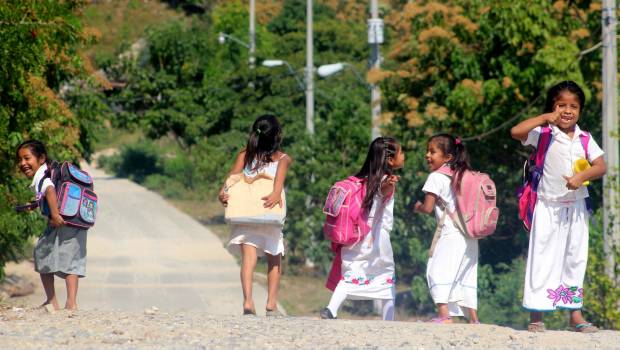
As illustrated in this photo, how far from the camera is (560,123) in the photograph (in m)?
8.02

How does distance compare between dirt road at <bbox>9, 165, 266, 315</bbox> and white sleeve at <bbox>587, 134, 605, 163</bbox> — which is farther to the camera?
dirt road at <bbox>9, 165, 266, 315</bbox>

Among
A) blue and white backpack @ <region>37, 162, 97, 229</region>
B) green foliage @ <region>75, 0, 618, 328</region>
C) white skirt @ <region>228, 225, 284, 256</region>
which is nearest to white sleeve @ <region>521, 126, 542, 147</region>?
white skirt @ <region>228, 225, 284, 256</region>

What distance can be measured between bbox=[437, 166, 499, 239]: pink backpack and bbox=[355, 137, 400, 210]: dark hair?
0.43 meters

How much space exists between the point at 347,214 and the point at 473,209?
87 cm

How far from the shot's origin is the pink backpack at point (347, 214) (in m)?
8.97

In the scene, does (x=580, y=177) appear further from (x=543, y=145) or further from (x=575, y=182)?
(x=543, y=145)

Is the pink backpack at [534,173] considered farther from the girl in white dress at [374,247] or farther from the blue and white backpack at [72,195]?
the blue and white backpack at [72,195]

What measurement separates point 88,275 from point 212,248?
5.46m

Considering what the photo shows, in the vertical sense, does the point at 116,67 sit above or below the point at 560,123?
above

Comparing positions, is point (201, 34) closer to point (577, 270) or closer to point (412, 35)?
point (412, 35)

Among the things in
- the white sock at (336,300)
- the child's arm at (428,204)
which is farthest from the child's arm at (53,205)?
the child's arm at (428,204)

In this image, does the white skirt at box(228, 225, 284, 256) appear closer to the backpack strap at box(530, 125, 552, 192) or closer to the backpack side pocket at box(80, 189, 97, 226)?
the backpack side pocket at box(80, 189, 97, 226)

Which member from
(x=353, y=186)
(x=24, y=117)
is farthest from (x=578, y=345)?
(x=24, y=117)

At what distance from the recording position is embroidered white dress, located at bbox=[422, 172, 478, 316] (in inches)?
348
